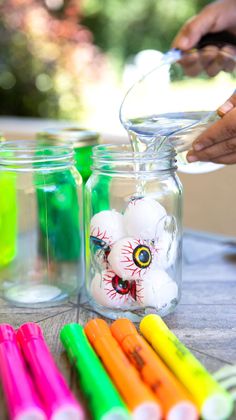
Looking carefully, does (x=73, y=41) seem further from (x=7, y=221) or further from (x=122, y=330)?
(x=122, y=330)

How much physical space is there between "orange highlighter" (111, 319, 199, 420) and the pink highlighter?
68mm

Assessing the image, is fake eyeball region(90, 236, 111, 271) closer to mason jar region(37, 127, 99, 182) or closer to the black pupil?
the black pupil

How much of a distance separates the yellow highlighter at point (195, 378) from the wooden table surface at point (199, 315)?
0.07 ft

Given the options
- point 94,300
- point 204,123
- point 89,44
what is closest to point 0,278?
point 94,300

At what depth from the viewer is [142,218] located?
2.31 feet

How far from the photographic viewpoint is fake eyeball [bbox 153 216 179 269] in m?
0.72

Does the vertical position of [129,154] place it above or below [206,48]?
below

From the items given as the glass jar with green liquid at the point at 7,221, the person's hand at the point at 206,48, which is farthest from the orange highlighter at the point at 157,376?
the person's hand at the point at 206,48

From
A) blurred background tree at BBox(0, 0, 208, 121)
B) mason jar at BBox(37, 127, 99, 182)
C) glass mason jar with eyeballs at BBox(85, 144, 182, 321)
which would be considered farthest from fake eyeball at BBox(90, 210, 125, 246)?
blurred background tree at BBox(0, 0, 208, 121)

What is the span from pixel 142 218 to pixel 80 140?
A: 269 mm

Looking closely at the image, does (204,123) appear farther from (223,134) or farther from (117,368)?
(117,368)

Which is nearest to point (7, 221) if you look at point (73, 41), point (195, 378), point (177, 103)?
point (177, 103)

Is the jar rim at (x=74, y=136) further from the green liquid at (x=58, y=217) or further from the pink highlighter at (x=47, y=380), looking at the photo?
the pink highlighter at (x=47, y=380)

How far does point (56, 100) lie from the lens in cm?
301
